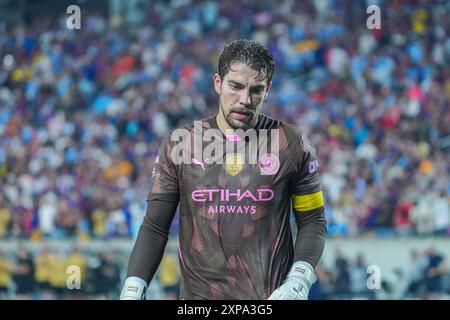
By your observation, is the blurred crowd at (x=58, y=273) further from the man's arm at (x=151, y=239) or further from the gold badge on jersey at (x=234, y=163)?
the gold badge on jersey at (x=234, y=163)

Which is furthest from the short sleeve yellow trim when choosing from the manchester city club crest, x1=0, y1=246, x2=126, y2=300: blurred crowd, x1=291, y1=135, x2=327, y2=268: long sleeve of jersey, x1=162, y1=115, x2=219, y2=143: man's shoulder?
x1=0, y1=246, x2=126, y2=300: blurred crowd

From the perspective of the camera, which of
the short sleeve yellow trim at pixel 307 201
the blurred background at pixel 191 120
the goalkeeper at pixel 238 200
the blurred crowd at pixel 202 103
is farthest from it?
the blurred crowd at pixel 202 103

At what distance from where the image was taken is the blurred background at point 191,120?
1636cm

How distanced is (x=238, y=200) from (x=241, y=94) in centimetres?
61

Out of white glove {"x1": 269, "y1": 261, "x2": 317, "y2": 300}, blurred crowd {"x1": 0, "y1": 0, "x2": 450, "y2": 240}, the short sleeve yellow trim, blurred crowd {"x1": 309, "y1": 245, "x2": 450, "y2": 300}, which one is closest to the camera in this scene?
white glove {"x1": 269, "y1": 261, "x2": 317, "y2": 300}

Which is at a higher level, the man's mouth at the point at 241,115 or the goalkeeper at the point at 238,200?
the man's mouth at the point at 241,115

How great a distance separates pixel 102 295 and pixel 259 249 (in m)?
10.7

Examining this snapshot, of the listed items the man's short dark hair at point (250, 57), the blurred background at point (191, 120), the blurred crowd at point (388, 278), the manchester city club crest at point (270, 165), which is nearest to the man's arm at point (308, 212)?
the manchester city club crest at point (270, 165)

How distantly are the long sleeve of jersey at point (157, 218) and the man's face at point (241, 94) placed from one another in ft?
1.46

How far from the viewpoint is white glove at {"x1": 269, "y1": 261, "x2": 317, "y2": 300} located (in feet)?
18.2

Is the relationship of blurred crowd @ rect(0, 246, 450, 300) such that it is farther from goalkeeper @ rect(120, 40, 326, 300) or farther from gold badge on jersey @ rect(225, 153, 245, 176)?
gold badge on jersey @ rect(225, 153, 245, 176)

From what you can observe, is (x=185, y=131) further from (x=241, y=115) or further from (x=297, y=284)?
(x=297, y=284)

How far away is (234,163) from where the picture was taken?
19.2 feet

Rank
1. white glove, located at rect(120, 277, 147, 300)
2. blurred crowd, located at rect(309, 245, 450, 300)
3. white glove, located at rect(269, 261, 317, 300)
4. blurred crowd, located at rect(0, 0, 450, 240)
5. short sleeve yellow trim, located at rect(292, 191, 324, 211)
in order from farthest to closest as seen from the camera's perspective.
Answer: blurred crowd, located at rect(0, 0, 450, 240), blurred crowd, located at rect(309, 245, 450, 300), short sleeve yellow trim, located at rect(292, 191, 324, 211), white glove, located at rect(120, 277, 147, 300), white glove, located at rect(269, 261, 317, 300)
